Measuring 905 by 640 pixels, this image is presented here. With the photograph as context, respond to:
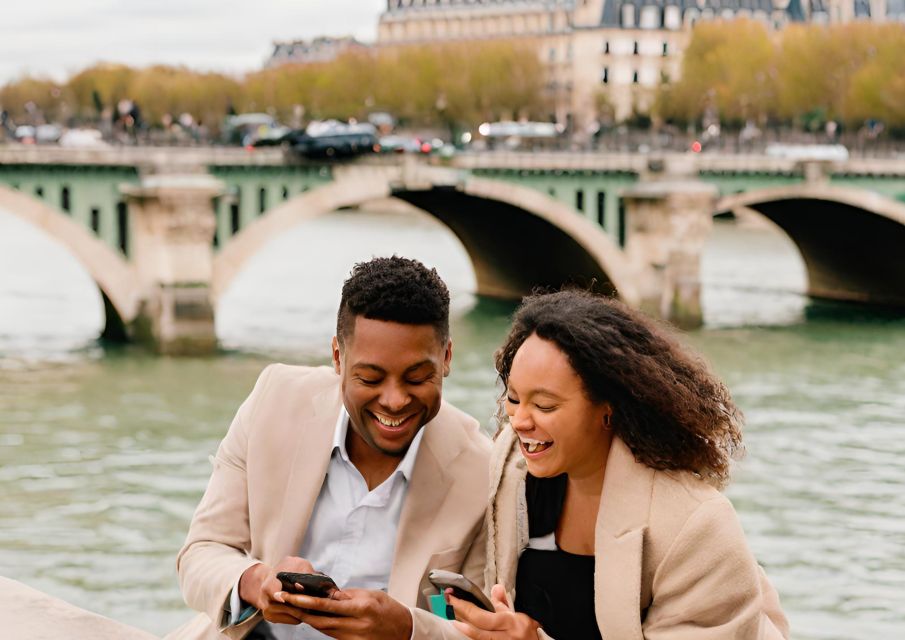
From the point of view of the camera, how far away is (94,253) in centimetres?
1755

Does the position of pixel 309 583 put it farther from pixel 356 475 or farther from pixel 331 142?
pixel 331 142

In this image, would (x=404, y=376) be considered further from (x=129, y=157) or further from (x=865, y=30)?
(x=865, y=30)

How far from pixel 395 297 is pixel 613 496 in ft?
1.59

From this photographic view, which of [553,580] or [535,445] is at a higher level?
[535,445]

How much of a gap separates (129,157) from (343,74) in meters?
35.0

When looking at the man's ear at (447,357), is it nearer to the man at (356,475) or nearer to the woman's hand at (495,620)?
the man at (356,475)

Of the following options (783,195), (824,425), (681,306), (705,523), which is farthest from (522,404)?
(783,195)

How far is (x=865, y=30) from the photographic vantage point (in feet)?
131

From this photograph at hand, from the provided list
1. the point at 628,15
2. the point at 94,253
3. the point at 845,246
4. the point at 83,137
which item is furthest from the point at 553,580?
the point at 628,15

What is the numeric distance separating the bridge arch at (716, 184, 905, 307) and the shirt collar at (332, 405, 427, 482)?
2107 cm

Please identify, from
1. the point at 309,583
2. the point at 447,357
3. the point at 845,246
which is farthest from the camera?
the point at 845,246

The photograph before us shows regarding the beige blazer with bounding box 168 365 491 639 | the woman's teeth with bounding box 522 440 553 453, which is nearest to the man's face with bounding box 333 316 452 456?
the beige blazer with bounding box 168 365 491 639

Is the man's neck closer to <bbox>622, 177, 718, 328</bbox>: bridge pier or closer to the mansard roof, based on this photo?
<bbox>622, 177, 718, 328</bbox>: bridge pier

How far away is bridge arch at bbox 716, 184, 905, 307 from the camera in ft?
81.1
